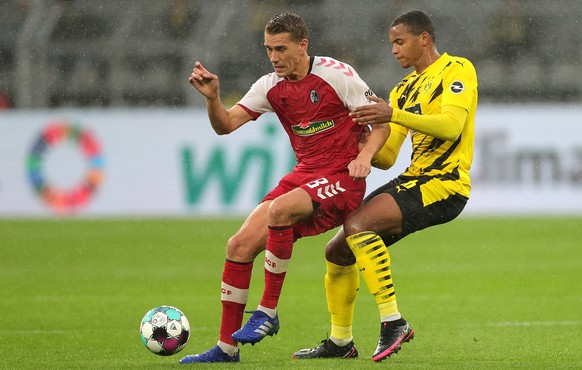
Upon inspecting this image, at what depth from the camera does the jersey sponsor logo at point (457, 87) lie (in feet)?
21.9

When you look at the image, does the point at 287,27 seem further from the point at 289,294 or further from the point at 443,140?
the point at 289,294

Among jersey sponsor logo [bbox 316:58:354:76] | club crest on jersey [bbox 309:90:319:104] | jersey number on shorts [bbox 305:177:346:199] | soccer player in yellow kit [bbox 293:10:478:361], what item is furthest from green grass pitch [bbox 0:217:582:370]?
jersey sponsor logo [bbox 316:58:354:76]

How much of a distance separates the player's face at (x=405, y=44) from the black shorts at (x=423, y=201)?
2.52 feet

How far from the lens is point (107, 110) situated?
19516mm

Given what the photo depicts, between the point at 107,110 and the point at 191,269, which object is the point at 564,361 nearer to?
the point at 191,269

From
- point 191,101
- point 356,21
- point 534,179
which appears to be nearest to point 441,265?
point 534,179

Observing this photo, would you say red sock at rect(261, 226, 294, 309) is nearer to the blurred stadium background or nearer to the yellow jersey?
the yellow jersey

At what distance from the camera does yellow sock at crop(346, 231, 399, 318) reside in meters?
6.45

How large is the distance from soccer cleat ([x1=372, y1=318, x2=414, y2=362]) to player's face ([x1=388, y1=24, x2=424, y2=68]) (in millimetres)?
1699

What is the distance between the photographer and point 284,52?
6.67 meters

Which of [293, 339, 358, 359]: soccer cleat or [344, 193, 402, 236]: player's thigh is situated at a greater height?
[344, 193, 402, 236]: player's thigh

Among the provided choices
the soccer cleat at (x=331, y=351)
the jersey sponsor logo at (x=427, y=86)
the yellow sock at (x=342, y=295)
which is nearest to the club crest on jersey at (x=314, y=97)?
the jersey sponsor logo at (x=427, y=86)

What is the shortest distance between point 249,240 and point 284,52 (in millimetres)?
1135

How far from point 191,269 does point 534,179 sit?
311 inches
